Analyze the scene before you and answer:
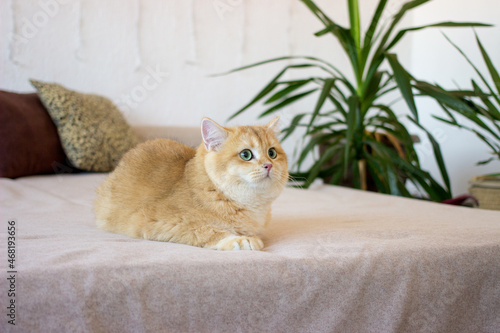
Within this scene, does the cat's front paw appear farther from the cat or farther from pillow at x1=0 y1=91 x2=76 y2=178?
pillow at x1=0 y1=91 x2=76 y2=178

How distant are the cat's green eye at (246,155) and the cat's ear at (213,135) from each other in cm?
7

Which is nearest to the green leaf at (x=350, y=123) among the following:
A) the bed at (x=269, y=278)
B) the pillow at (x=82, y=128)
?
the bed at (x=269, y=278)

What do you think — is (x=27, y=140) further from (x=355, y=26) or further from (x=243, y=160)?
(x=355, y=26)

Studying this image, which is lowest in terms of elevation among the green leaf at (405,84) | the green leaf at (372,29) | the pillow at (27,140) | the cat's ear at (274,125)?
the pillow at (27,140)

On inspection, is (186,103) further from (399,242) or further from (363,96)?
(399,242)

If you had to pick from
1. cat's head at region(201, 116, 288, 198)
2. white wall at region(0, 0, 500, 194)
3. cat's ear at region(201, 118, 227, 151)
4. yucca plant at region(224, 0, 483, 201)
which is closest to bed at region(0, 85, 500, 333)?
cat's head at region(201, 116, 288, 198)

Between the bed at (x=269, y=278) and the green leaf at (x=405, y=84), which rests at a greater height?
the green leaf at (x=405, y=84)

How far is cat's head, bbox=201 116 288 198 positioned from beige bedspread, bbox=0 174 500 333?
155mm

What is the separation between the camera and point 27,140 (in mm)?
2051

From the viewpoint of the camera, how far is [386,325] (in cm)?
77

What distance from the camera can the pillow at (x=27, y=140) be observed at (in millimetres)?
1994

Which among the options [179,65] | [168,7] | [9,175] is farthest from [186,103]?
[9,175]

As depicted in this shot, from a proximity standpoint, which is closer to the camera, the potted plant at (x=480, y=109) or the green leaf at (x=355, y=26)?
the potted plant at (x=480, y=109)

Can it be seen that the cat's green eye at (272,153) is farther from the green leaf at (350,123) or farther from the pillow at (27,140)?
the pillow at (27,140)
